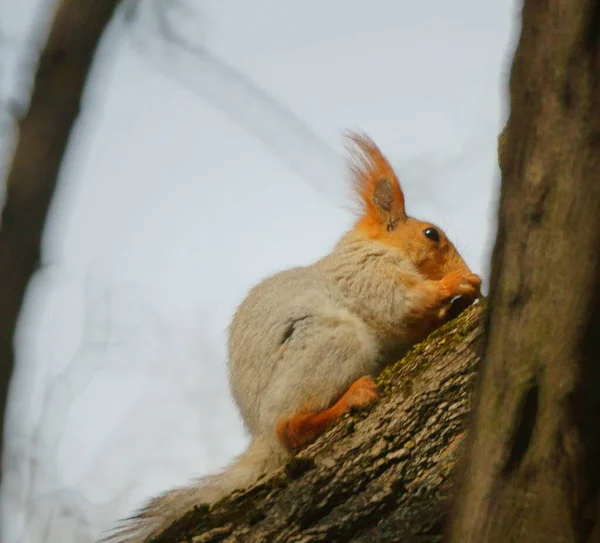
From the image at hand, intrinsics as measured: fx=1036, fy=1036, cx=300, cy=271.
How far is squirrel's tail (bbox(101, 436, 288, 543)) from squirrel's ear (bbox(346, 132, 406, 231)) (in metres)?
1.57

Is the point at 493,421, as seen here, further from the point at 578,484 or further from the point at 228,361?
the point at 228,361

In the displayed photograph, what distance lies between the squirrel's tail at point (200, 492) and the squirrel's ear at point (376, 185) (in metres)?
1.57

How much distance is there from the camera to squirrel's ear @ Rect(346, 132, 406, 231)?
17.2ft

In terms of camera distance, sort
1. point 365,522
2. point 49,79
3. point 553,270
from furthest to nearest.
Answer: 1. point 365,522
2. point 553,270
3. point 49,79

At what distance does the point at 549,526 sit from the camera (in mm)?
1897

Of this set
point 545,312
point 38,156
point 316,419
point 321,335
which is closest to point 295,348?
point 321,335

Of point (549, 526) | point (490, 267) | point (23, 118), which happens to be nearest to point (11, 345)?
point (23, 118)

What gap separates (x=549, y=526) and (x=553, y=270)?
1.54ft

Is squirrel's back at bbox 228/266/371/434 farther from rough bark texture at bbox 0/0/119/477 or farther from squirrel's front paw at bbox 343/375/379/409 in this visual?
rough bark texture at bbox 0/0/119/477

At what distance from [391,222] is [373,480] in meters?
1.85

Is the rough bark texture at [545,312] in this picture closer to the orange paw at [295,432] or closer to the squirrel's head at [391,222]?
the orange paw at [295,432]

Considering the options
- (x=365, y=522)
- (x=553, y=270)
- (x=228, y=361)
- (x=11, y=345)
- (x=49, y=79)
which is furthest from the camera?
(x=228, y=361)

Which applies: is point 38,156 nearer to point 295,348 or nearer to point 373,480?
point 373,480

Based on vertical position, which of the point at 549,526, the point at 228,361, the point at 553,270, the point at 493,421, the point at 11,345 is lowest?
the point at 549,526
